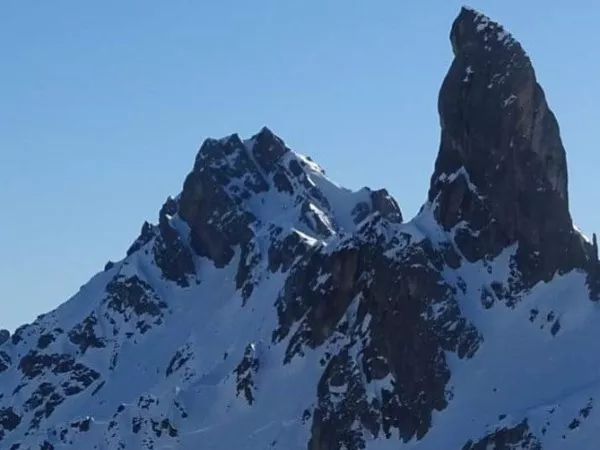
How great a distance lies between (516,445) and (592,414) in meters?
9.37

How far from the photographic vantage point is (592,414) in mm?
197375

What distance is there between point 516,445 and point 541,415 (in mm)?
5142

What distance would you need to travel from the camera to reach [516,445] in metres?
197

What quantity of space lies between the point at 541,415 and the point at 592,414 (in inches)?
237

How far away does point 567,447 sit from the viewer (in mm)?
194875

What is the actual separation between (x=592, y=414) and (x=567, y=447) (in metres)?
5.35

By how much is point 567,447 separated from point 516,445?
598 cm

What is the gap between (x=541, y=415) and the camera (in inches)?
7869
